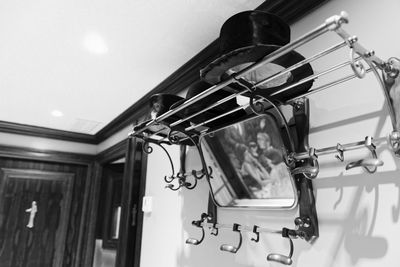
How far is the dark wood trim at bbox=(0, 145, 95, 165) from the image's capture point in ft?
9.00

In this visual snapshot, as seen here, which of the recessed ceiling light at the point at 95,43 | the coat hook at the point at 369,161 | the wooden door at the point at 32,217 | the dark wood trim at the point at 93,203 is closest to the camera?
the coat hook at the point at 369,161

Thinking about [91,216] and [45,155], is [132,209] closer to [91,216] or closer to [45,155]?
[91,216]

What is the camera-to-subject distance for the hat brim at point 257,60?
2.34ft

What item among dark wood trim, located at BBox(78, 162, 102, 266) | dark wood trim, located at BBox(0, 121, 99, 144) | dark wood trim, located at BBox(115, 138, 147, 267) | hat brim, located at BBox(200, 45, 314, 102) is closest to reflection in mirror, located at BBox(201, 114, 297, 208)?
hat brim, located at BBox(200, 45, 314, 102)

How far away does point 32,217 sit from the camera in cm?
277

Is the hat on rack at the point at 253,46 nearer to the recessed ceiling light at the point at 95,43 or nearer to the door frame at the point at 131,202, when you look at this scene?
the recessed ceiling light at the point at 95,43

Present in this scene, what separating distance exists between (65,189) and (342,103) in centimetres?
281

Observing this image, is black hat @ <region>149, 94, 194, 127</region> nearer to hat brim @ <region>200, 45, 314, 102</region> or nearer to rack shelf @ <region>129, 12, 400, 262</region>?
rack shelf @ <region>129, 12, 400, 262</region>

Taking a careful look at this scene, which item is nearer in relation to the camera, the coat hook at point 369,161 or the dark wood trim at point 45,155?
the coat hook at point 369,161

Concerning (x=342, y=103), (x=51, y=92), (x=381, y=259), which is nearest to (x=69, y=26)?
(x=51, y=92)

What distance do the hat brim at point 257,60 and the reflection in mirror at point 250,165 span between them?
0.13 metres

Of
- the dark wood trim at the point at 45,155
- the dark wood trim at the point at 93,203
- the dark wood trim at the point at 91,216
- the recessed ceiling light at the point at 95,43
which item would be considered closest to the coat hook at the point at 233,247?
the recessed ceiling light at the point at 95,43

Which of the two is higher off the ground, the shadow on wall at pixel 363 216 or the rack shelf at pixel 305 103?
the rack shelf at pixel 305 103

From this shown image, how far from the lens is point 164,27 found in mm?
1267
